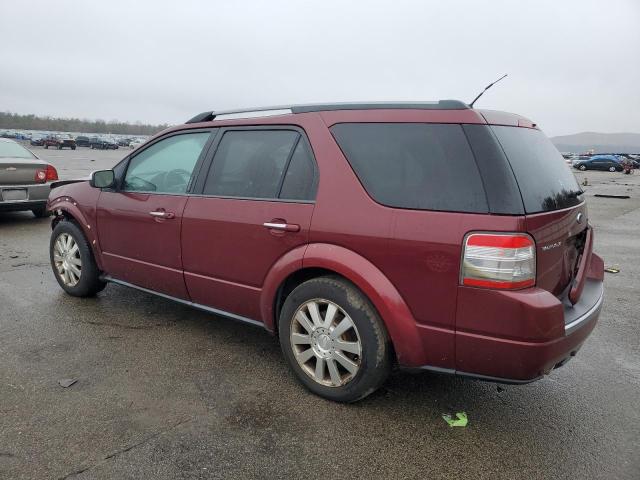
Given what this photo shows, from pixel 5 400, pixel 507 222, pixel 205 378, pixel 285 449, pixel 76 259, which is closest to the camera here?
pixel 507 222

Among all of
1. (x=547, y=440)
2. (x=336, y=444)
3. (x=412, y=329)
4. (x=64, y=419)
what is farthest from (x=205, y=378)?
(x=547, y=440)

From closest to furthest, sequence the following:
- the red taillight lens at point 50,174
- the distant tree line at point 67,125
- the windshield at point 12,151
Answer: the windshield at point 12,151 → the red taillight lens at point 50,174 → the distant tree line at point 67,125

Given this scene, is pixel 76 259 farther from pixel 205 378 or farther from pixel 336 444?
pixel 336 444

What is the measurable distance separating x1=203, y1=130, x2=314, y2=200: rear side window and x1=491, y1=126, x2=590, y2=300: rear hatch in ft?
3.92

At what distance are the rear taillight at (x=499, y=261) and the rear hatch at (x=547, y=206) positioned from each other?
0.07m

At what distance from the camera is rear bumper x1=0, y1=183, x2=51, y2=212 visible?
27.7 ft

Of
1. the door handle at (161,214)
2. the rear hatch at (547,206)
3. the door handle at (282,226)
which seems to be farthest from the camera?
the door handle at (161,214)

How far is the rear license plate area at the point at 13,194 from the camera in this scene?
331 inches

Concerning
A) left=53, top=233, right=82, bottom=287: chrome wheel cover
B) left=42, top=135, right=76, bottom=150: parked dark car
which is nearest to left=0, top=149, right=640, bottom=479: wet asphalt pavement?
left=53, top=233, right=82, bottom=287: chrome wheel cover

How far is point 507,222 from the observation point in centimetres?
246

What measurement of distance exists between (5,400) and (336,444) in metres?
1.99

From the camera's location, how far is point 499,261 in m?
2.46

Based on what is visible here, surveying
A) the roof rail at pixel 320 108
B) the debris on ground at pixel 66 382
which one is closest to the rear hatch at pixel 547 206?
the roof rail at pixel 320 108

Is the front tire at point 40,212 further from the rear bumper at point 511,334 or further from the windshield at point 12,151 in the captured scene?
the rear bumper at point 511,334
